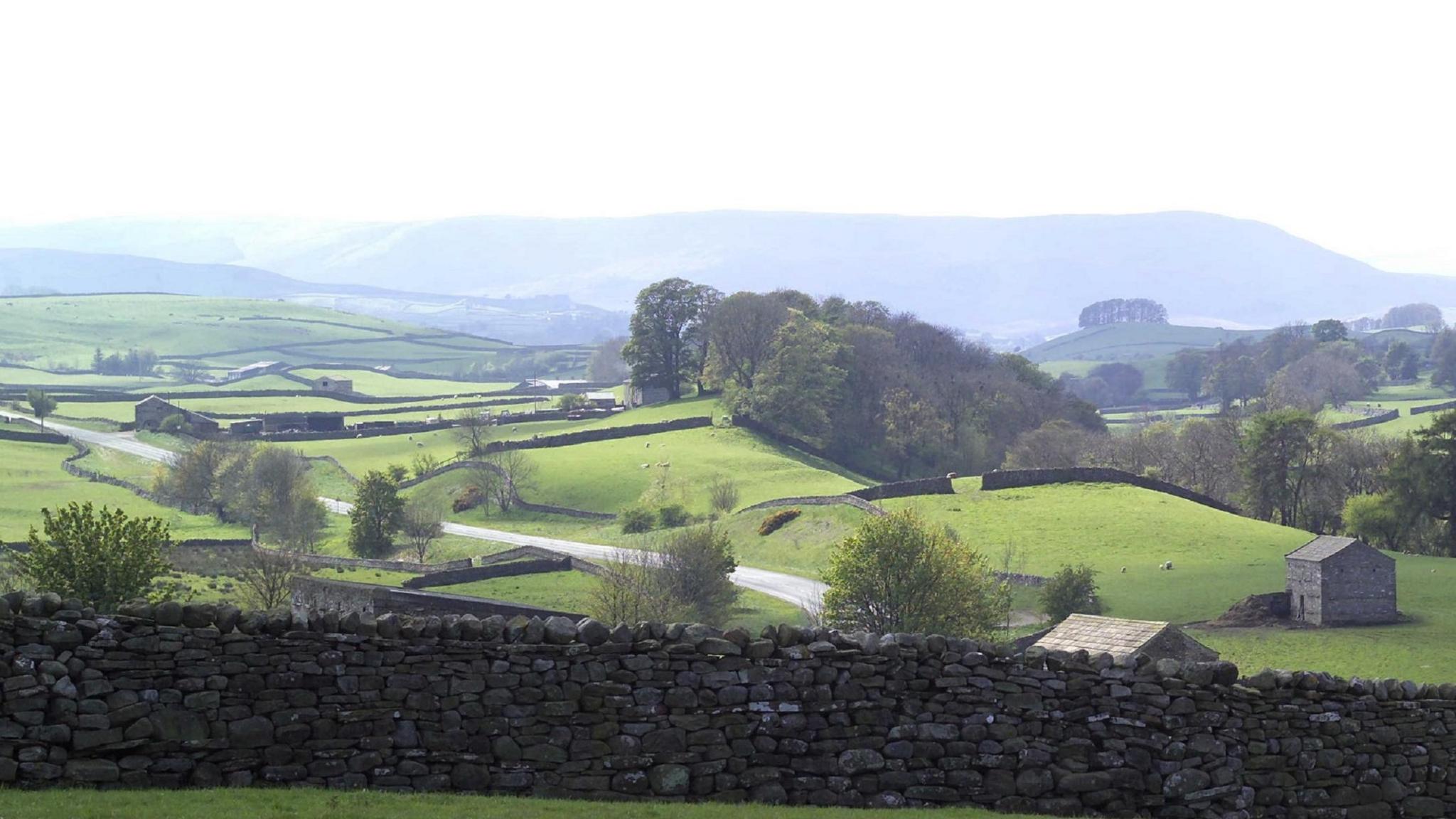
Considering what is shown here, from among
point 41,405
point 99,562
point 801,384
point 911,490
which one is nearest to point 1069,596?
point 911,490

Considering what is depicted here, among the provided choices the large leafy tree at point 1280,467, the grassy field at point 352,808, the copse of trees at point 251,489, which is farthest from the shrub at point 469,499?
the grassy field at point 352,808

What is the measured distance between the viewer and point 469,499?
113 metres

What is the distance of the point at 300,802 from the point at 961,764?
7.29 meters

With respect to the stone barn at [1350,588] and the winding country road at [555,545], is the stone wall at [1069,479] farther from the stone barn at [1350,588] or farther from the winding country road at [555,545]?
the stone barn at [1350,588]

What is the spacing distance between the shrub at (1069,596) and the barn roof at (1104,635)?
21908 millimetres

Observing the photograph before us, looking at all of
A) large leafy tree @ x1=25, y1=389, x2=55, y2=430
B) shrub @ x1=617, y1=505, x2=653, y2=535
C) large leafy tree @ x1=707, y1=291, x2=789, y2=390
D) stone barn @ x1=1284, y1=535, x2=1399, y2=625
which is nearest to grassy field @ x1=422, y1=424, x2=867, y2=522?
shrub @ x1=617, y1=505, x2=653, y2=535

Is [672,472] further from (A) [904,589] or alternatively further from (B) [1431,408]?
(B) [1431,408]

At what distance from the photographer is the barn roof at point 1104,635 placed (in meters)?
41.7

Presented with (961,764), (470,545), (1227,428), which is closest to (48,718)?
(961,764)

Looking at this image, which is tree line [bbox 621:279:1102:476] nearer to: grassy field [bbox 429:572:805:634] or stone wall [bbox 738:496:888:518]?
stone wall [bbox 738:496:888:518]

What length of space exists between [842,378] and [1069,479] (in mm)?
51402

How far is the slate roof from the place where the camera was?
216ft

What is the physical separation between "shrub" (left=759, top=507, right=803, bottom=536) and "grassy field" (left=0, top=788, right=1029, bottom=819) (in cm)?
7487

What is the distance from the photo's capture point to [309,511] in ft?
332
